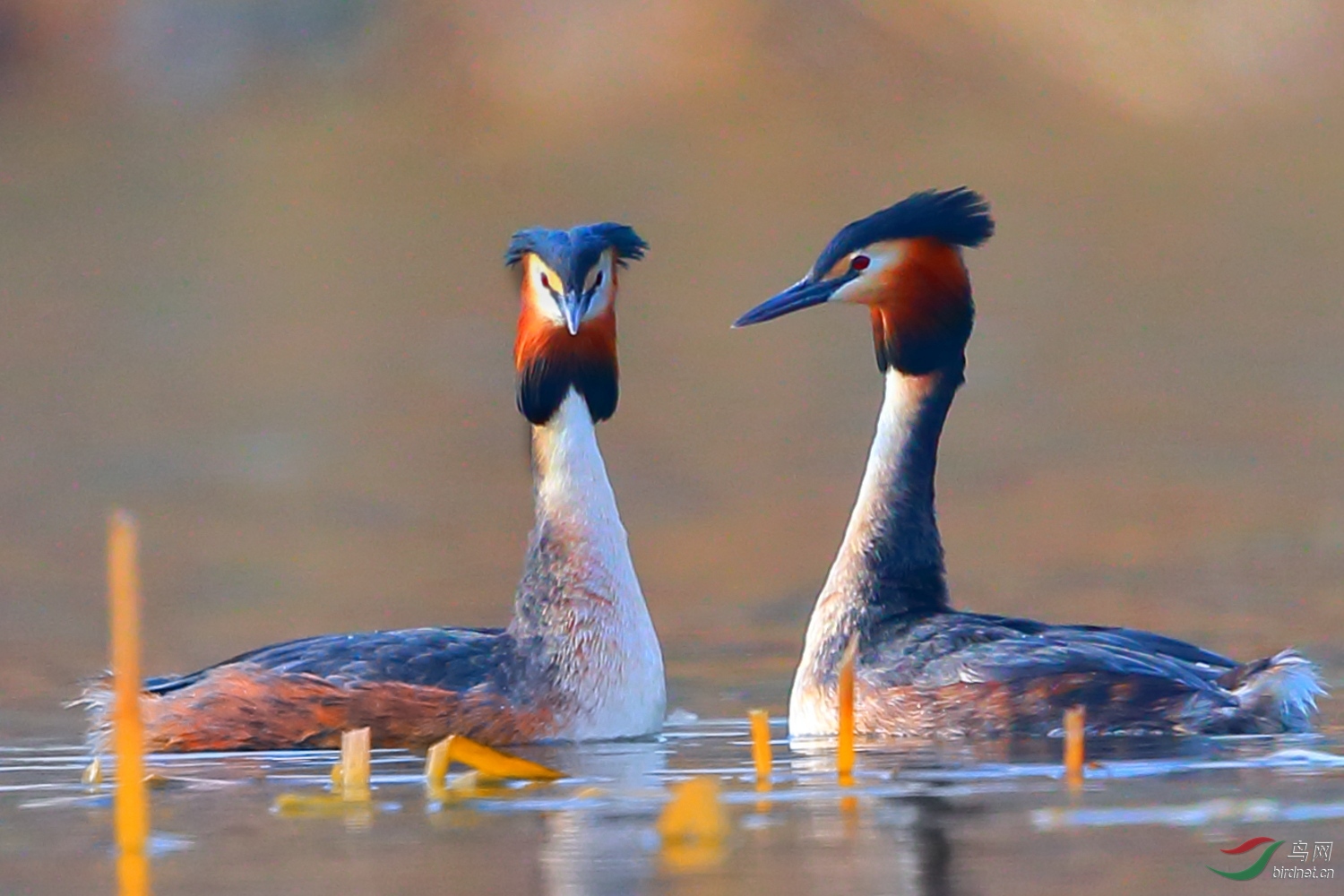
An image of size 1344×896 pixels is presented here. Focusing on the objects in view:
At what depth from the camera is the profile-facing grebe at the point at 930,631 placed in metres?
9.34

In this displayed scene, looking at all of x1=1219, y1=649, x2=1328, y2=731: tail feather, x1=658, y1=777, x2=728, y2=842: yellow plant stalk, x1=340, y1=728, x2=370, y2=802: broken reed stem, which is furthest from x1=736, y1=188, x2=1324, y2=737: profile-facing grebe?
x1=658, y1=777, x2=728, y2=842: yellow plant stalk

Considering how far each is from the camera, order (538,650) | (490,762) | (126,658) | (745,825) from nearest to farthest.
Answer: (126,658)
(745,825)
(490,762)
(538,650)

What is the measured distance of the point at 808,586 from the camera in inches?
564

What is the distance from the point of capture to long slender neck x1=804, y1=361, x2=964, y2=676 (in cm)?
1025

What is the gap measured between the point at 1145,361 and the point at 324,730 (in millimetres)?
14001

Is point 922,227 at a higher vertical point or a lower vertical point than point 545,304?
higher

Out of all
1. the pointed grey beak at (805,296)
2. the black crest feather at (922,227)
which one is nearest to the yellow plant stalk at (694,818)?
the pointed grey beak at (805,296)

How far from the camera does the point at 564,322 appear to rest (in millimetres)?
9984

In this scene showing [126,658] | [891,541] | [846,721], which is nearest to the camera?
[126,658]

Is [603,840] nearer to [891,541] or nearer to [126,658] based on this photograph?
[126,658]

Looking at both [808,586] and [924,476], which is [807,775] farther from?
[808,586]

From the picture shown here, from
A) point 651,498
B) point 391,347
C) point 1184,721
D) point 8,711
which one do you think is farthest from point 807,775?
point 391,347

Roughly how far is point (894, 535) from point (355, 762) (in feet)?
9.12

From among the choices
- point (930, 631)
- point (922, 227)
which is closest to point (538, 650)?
point (930, 631)
